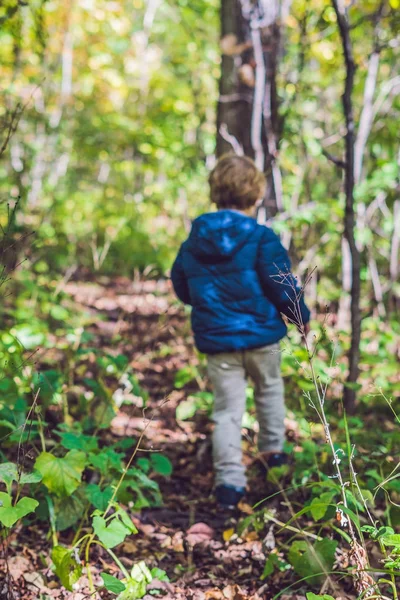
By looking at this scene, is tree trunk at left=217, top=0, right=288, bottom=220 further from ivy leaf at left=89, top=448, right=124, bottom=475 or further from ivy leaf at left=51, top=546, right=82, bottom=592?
ivy leaf at left=51, top=546, right=82, bottom=592

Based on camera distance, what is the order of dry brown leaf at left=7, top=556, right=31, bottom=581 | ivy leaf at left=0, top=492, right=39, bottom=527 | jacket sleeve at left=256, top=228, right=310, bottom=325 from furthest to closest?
jacket sleeve at left=256, top=228, right=310, bottom=325 → dry brown leaf at left=7, top=556, right=31, bottom=581 → ivy leaf at left=0, top=492, right=39, bottom=527

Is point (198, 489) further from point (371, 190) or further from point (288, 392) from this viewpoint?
point (371, 190)

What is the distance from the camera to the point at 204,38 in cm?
694

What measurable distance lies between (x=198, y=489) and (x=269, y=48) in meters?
3.02

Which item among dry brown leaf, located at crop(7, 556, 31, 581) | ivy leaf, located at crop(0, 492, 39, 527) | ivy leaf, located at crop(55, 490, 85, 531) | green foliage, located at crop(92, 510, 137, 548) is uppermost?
ivy leaf, located at crop(0, 492, 39, 527)

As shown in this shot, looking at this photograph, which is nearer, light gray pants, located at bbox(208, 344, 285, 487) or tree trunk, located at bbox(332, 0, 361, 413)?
light gray pants, located at bbox(208, 344, 285, 487)

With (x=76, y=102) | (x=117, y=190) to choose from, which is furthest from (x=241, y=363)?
(x=76, y=102)

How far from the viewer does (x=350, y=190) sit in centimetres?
301

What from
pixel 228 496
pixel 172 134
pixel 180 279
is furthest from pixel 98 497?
pixel 172 134

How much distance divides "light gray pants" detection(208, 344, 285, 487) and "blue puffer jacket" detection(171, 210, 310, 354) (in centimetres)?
11

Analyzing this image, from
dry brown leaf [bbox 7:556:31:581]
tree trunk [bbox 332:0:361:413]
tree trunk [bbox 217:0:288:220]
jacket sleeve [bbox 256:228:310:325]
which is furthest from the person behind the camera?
tree trunk [bbox 217:0:288:220]

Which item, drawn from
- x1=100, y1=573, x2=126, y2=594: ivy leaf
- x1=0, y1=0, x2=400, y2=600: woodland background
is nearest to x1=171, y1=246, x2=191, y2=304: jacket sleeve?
x1=0, y1=0, x2=400, y2=600: woodland background

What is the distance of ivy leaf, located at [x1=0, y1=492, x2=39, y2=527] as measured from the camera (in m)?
1.51

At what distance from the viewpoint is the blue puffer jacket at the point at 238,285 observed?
2.71 meters
